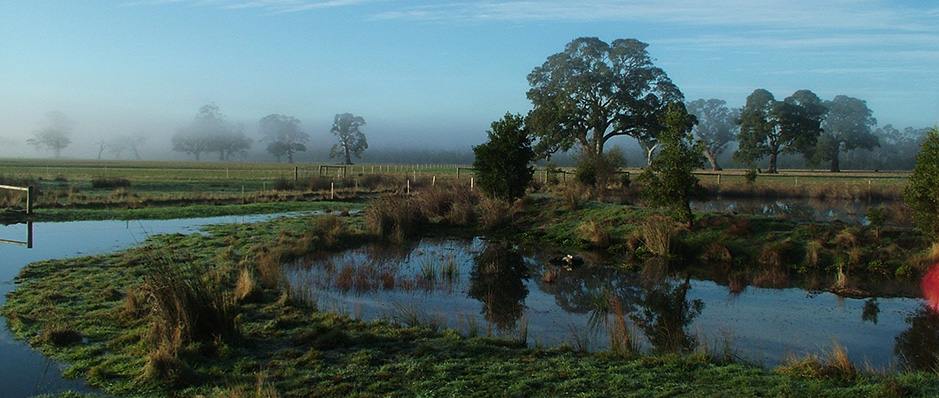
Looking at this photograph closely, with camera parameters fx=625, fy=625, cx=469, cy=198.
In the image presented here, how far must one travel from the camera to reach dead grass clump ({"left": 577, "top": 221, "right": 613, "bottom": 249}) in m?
17.8

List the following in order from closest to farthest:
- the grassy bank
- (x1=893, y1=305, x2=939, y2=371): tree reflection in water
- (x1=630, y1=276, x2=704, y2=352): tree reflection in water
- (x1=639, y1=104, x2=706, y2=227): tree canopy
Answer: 1. the grassy bank
2. (x1=893, y1=305, x2=939, y2=371): tree reflection in water
3. (x1=630, y1=276, x2=704, y2=352): tree reflection in water
4. (x1=639, y1=104, x2=706, y2=227): tree canopy

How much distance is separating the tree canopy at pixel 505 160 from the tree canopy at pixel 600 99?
2007cm

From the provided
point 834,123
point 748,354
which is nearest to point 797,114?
point 834,123

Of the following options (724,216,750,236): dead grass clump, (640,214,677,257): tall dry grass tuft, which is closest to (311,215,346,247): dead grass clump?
(640,214,677,257): tall dry grass tuft

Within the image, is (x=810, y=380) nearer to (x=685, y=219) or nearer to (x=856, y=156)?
(x=685, y=219)

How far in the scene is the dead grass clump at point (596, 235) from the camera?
17.8 metres

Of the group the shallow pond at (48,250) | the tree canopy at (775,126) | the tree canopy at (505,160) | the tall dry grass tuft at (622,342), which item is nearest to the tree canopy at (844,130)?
the tree canopy at (775,126)

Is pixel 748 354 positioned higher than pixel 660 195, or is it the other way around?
pixel 660 195

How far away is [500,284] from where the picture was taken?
1245 centimetres

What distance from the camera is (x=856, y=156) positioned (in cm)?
11312

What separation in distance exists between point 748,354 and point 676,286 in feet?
16.0

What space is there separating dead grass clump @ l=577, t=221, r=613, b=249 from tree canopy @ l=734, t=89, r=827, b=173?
5339cm

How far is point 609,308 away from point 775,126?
6490 cm

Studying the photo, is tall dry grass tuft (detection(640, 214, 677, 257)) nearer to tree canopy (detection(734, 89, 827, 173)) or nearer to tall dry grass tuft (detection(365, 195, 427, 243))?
tall dry grass tuft (detection(365, 195, 427, 243))
